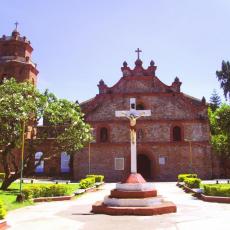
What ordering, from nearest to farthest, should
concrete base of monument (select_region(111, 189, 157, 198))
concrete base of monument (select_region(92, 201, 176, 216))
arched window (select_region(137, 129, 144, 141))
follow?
concrete base of monument (select_region(92, 201, 176, 216)) → concrete base of monument (select_region(111, 189, 157, 198)) → arched window (select_region(137, 129, 144, 141))

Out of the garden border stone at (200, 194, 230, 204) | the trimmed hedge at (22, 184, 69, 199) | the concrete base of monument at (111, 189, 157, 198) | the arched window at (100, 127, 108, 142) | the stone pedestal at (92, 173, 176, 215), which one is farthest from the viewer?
the arched window at (100, 127, 108, 142)

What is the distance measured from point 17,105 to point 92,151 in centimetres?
1731

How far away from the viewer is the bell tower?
39.6 meters

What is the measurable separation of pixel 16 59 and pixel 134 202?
30976mm

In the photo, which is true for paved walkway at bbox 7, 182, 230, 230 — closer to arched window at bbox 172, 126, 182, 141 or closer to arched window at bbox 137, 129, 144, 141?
arched window at bbox 137, 129, 144, 141

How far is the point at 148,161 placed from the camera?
3853 cm

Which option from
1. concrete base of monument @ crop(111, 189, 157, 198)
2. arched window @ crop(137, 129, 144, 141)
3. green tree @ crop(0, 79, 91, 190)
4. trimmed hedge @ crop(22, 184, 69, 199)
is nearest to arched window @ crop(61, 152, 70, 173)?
arched window @ crop(137, 129, 144, 141)

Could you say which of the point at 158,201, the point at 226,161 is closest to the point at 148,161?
the point at 226,161

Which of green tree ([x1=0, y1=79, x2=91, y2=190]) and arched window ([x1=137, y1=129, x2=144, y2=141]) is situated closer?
green tree ([x1=0, y1=79, x2=91, y2=190])

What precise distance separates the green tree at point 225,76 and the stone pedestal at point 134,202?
126 feet

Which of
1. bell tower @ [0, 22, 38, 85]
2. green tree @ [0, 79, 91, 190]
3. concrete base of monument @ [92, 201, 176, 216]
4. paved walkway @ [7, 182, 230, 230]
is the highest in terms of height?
bell tower @ [0, 22, 38, 85]

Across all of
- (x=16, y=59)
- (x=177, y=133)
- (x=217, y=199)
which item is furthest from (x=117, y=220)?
(x=16, y=59)

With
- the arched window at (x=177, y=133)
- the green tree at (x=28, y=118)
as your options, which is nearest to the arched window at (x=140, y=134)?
the arched window at (x=177, y=133)

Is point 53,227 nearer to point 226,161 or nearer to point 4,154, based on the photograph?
point 4,154
